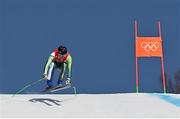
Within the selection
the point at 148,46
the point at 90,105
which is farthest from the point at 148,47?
the point at 90,105

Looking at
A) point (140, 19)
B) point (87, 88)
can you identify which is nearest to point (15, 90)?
point (87, 88)

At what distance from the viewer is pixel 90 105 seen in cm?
680

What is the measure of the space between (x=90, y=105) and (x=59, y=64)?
0.93m

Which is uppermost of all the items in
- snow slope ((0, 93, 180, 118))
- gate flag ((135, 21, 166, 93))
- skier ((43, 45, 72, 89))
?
gate flag ((135, 21, 166, 93))

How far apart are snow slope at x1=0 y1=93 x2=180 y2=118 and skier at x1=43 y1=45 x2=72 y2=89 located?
0.71 ft

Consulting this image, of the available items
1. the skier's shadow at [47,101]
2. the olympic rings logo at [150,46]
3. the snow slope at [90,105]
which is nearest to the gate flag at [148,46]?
the olympic rings logo at [150,46]

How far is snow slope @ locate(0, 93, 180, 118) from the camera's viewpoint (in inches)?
251

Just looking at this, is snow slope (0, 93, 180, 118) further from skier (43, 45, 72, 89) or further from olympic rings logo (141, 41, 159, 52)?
olympic rings logo (141, 41, 159, 52)

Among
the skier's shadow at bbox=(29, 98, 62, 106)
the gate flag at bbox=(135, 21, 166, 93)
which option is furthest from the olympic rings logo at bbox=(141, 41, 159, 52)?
the skier's shadow at bbox=(29, 98, 62, 106)

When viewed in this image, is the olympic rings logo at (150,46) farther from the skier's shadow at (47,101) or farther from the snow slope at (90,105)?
the skier's shadow at (47,101)

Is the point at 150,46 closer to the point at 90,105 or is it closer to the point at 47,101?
the point at 90,105

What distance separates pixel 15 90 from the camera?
7.55 metres

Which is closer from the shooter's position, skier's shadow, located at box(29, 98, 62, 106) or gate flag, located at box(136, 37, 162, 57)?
skier's shadow, located at box(29, 98, 62, 106)

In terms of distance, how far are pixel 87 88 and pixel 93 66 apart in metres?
0.32
